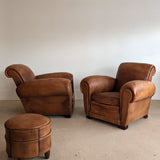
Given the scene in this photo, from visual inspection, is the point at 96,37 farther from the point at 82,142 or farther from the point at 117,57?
the point at 82,142

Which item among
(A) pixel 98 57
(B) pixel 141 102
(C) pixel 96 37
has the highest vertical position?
(C) pixel 96 37

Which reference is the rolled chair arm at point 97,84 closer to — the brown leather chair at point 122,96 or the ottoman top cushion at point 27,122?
the brown leather chair at point 122,96

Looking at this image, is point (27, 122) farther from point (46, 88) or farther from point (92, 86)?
point (92, 86)

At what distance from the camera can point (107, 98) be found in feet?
9.42

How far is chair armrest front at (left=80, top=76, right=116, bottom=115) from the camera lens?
3056 mm

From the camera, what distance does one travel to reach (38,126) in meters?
1.88

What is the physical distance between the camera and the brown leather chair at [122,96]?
269 centimetres

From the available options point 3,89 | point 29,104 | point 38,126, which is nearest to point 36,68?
point 3,89

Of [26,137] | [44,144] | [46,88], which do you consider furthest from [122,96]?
[26,137]

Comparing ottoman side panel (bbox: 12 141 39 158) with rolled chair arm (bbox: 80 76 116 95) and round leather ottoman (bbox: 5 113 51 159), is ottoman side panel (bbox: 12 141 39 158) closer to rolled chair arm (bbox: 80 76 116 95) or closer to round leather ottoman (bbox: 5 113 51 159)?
round leather ottoman (bbox: 5 113 51 159)

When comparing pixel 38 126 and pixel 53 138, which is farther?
pixel 53 138

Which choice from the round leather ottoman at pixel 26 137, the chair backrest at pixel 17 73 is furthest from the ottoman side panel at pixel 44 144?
the chair backrest at pixel 17 73

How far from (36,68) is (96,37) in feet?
4.47

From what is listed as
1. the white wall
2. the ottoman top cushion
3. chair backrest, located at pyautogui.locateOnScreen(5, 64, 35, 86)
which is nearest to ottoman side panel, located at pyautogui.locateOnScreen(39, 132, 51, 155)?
the ottoman top cushion
